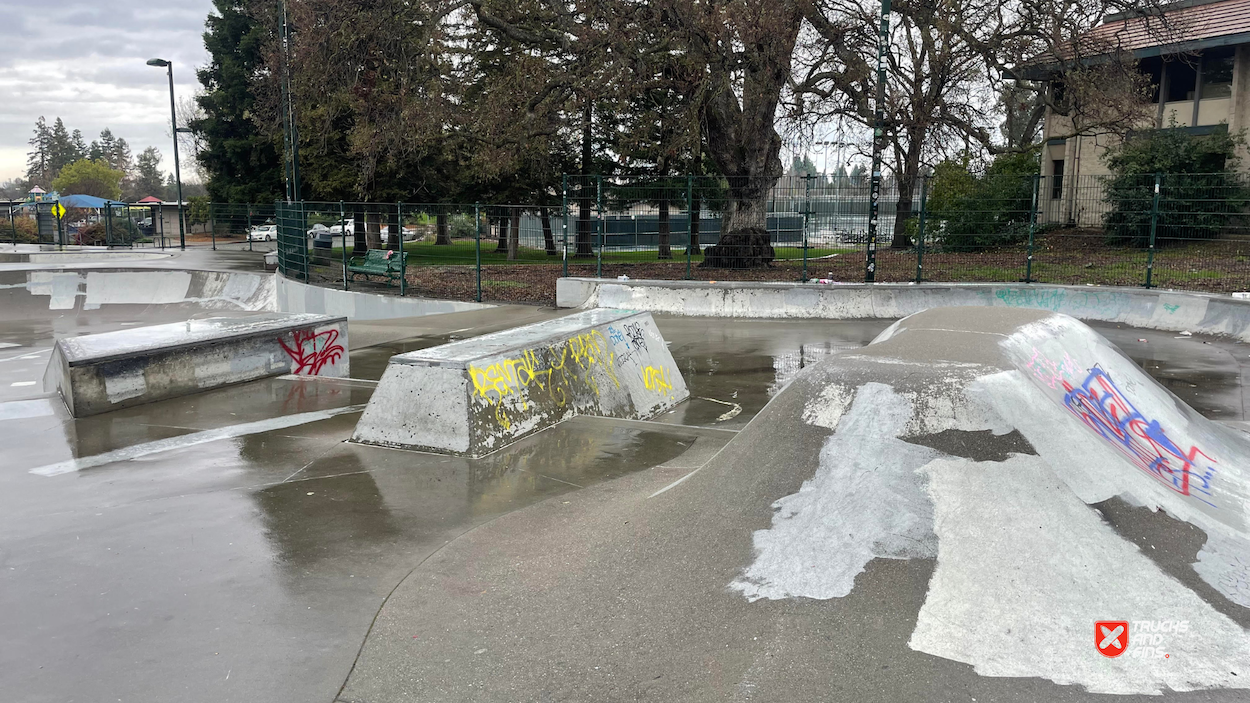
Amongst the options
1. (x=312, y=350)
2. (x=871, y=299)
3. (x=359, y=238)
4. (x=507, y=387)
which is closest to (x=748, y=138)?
(x=871, y=299)

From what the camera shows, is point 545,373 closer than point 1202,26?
Yes

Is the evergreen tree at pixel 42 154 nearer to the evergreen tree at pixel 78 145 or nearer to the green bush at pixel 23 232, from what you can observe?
the evergreen tree at pixel 78 145

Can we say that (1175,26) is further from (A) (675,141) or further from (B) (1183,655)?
Result: (B) (1183,655)

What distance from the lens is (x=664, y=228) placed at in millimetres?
21547

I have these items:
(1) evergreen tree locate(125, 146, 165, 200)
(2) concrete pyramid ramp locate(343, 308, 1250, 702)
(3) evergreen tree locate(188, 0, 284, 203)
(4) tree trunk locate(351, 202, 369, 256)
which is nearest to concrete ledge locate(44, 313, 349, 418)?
(2) concrete pyramid ramp locate(343, 308, 1250, 702)

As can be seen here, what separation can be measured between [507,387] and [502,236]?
14.4 meters

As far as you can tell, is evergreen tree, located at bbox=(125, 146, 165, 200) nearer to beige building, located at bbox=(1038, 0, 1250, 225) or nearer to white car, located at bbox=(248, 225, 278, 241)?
white car, located at bbox=(248, 225, 278, 241)

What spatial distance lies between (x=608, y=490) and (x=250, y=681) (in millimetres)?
2776

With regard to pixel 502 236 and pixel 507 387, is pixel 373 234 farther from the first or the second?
pixel 507 387

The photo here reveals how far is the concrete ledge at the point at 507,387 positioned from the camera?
6.68m

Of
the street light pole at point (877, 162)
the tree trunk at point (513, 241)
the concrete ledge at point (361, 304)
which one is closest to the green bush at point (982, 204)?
the street light pole at point (877, 162)

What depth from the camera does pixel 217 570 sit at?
4.57 metres

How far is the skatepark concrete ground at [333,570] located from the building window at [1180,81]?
2725 centimetres

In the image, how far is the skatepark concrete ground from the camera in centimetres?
351
